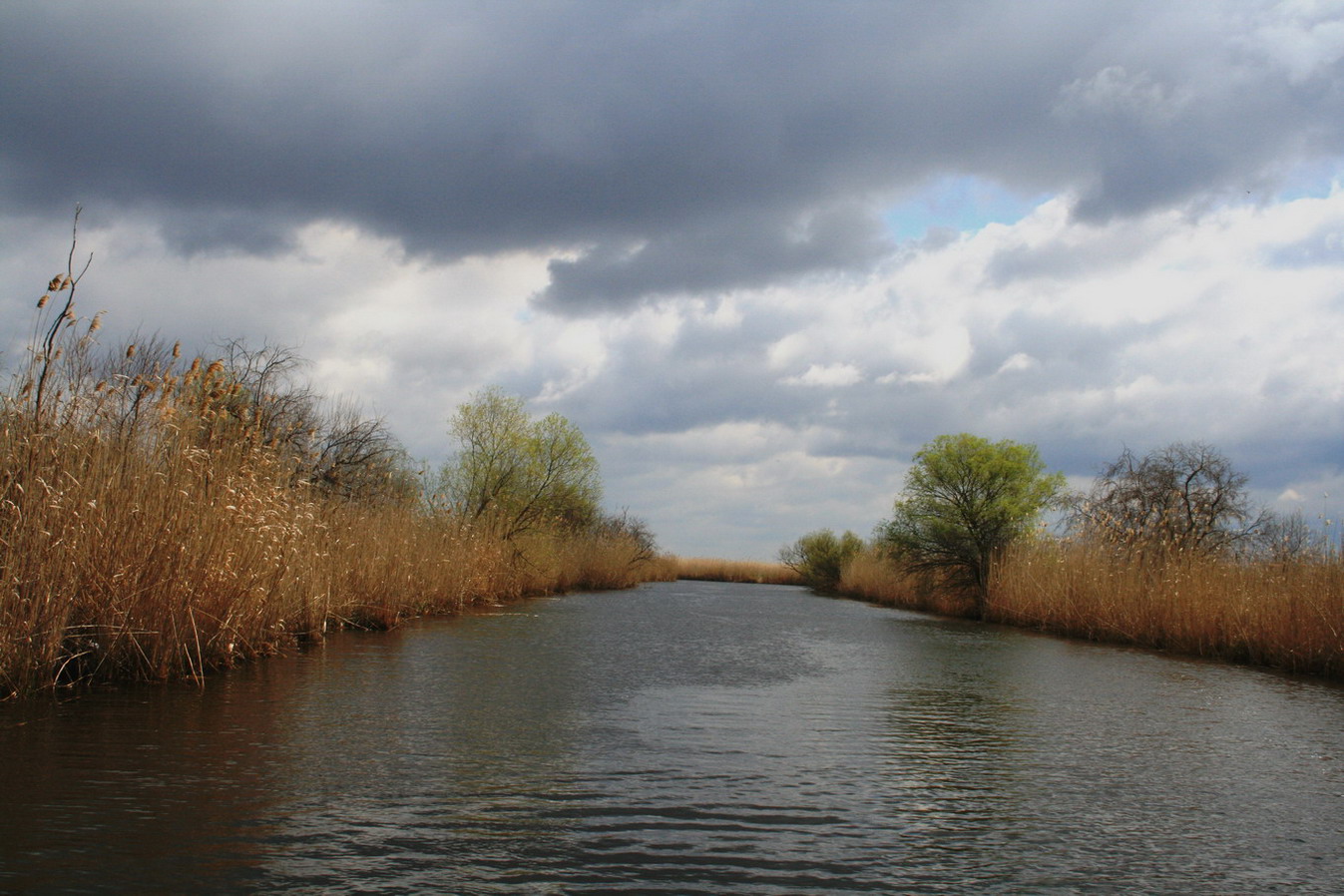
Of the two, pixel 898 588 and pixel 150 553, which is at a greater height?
pixel 150 553

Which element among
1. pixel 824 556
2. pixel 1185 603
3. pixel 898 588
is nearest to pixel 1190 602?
pixel 1185 603

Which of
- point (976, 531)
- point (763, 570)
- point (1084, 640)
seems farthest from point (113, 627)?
point (763, 570)

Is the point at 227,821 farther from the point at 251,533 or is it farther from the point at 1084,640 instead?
the point at 1084,640

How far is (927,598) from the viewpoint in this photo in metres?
26.5

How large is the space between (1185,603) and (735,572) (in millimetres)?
43405

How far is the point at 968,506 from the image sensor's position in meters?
25.5

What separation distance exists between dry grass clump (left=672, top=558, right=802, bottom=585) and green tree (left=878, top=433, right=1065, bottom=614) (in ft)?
93.5

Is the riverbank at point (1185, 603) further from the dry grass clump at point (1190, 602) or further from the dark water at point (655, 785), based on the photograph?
the dark water at point (655, 785)

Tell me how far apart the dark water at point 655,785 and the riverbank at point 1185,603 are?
2.41m

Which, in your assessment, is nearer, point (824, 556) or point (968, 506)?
point (968, 506)

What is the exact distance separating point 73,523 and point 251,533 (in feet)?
6.37

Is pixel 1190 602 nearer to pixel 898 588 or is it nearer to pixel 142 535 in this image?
pixel 142 535

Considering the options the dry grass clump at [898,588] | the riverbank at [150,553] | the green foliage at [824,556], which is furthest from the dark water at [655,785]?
the green foliage at [824,556]

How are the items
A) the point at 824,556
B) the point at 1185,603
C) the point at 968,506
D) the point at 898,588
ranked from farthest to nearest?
the point at 824,556 → the point at 898,588 → the point at 968,506 → the point at 1185,603
